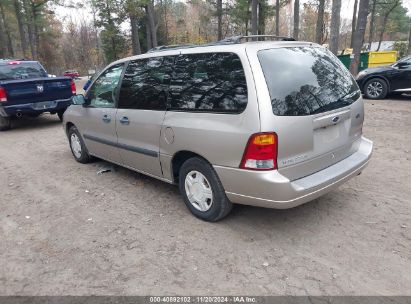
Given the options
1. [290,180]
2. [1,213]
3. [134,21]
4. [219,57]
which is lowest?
[1,213]

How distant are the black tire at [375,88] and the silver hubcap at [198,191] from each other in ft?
30.8

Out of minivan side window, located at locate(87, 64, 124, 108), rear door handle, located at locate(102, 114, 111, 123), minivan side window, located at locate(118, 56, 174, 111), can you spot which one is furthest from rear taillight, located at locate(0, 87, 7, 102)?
minivan side window, located at locate(118, 56, 174, 111)

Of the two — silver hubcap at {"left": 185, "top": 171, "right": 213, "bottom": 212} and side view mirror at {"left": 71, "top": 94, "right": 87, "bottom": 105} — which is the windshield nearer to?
side view mirror at {"left": 71, "top": 94, "right": 87, "bottom": 105}

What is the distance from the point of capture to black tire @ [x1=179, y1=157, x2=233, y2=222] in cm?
343

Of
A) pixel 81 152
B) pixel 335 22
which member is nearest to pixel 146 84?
pixel 81 152

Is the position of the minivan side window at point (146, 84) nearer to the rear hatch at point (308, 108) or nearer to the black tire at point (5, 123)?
the rear hatch at point (308, 108)

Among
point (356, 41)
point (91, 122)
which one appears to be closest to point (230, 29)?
point (356, 41)

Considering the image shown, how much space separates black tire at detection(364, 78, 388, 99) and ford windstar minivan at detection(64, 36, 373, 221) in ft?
26.3

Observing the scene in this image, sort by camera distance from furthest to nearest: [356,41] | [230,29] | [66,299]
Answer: [230,29], [356,41], [66,299]

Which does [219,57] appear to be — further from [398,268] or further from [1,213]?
[1,213]

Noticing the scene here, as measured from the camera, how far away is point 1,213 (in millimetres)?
4285

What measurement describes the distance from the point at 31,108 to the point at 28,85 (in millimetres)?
584

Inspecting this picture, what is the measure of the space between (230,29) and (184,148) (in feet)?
135

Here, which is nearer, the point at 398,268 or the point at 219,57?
the point at 398,268
